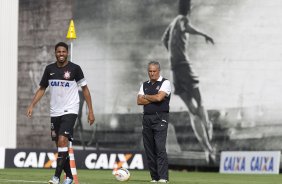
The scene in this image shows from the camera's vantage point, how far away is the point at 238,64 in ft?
109

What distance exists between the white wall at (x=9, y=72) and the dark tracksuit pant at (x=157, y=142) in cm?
2329

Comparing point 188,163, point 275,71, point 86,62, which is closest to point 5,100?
point 86,62

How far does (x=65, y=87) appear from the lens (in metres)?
15.1

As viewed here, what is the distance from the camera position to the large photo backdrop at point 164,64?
32.6m

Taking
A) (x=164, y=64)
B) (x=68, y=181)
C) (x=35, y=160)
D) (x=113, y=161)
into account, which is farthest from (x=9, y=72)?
(x=68, y=181)

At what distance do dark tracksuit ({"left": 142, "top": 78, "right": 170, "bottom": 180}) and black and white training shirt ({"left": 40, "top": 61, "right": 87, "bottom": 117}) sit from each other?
239 cm

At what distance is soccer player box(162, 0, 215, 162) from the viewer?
111 feet

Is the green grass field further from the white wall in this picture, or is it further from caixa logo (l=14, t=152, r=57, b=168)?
the white wall

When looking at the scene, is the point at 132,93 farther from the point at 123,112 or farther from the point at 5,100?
the point at 5,100

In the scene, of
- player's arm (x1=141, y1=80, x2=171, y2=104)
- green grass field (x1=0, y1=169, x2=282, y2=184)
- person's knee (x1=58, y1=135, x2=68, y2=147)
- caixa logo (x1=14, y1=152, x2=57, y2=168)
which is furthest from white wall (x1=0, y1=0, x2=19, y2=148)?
person's knee (x1=58, y1=135, x2=68, y2=147)

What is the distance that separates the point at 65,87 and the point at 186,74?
65.8 ft

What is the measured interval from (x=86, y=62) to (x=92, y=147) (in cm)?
348

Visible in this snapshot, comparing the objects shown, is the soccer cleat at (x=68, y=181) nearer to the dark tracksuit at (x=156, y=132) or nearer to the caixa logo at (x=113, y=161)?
the dark tracksuit at (x=156, y=132)

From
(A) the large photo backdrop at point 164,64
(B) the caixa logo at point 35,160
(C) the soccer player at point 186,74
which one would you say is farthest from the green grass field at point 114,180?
(C) the soccer player at point 186,74
